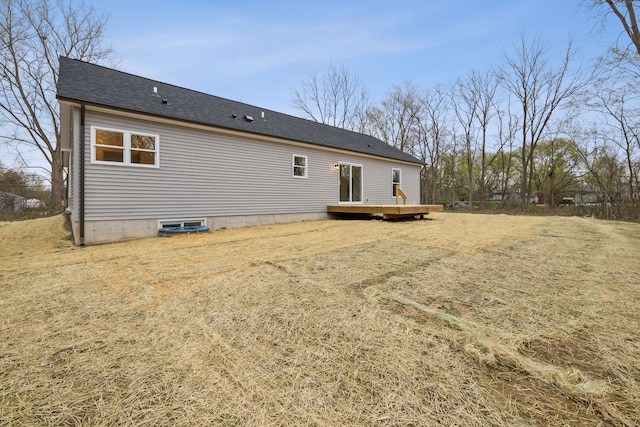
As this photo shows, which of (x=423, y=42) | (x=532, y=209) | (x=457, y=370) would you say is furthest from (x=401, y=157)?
(x=457, y=370)

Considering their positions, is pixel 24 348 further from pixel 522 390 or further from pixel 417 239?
pixel 417 239

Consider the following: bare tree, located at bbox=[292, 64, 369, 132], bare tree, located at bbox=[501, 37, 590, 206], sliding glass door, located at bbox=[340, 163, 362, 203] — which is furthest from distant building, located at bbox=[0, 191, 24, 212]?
bare tree, located at bbox=[501, 37, 590, 206]

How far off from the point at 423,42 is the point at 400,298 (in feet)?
52.6

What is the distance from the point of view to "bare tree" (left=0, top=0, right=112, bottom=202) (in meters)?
14.9

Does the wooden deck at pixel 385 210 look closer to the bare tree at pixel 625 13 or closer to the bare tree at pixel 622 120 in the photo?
the bare tree at pixel 625 13

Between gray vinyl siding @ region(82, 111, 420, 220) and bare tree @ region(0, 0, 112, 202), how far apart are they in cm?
1436

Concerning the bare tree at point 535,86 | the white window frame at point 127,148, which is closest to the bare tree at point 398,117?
the bare tree at point 535,86

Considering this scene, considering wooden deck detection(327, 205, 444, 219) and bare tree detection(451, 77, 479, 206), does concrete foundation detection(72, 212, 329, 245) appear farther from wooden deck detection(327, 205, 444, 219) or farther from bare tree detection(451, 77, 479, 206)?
bare tree detection(451, 77, 479, 206)

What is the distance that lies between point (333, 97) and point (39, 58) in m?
18.7

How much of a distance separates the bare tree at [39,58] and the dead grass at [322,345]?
18.6 metres

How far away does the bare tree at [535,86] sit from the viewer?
16656 mm

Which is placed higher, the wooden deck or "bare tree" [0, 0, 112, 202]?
"bare tree" [0, 0, 112, 202]

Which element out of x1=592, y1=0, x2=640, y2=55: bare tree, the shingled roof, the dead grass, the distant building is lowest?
the dead grass

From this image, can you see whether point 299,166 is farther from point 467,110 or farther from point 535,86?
point 467,110
